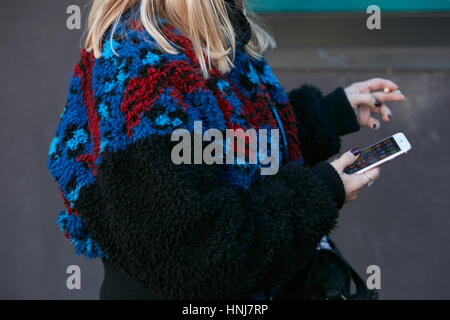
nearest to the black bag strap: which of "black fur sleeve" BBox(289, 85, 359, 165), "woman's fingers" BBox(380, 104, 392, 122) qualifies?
"black fur sleeve" BBox(289, 85, 359, 165)

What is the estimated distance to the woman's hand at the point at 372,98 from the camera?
185 centimetres

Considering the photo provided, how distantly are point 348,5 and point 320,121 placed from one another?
3.84 feet

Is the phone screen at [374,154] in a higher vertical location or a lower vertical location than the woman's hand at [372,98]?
lower

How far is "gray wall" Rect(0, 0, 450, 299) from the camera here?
2.80 metres

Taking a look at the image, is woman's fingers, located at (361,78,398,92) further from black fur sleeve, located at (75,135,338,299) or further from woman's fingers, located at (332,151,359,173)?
black fur sleeve, located at (75,135,338,299)

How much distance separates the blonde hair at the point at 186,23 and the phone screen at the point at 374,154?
1.41 ft

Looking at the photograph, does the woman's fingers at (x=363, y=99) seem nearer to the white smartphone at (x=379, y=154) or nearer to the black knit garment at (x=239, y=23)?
the white smartphone at (x=379, y=154)

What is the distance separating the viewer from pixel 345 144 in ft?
9.45

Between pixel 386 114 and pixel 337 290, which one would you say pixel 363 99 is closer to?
pixel 386 114

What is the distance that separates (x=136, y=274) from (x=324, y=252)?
555 mm

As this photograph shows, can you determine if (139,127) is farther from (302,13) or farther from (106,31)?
(302,13)

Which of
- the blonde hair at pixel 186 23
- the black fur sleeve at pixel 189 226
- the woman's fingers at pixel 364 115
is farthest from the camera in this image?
the woman's fingers at pixel 364 115

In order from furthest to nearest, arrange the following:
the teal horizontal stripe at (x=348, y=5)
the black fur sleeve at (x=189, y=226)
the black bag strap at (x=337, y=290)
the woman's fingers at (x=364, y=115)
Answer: the teal horizontal stripe at (x=348, y=5) < the woman's fingers at (x=364, y=115) < the black bag strap at (x=337, y=290) < the black fur sleeve at (x=189, y=226)

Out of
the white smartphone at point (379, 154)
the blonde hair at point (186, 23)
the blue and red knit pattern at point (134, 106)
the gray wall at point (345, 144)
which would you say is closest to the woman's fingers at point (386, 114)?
the white smartphone at point (379, 154)
